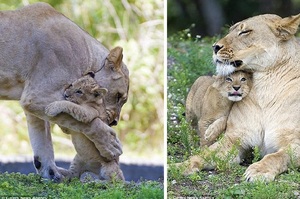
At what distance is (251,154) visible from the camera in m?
6.71

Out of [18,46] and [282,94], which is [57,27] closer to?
[18,46]

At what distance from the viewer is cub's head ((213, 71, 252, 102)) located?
21.7 ft

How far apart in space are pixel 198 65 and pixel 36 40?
194 centimetres

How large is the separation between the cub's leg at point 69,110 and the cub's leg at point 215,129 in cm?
73

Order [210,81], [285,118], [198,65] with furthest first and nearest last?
[198,65] < [210,81] < [285,118]

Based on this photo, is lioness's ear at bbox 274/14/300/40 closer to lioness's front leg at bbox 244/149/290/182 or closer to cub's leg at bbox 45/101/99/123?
lioness's front leg at bbox 244/149/290/182

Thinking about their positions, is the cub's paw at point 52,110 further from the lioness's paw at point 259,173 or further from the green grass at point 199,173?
the lioness's paw at point 259,173

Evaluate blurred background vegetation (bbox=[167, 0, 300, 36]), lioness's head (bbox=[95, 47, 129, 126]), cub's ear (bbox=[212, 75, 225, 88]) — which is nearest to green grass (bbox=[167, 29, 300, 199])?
cub's ear (bbox=[212, 75, 225, 88])

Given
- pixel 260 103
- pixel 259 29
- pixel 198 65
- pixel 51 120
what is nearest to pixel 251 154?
pixel 260 103

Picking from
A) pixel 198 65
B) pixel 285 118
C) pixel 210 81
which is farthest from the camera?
pixel 198 65

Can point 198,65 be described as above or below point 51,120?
above

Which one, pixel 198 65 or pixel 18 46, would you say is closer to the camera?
pixel 18 46

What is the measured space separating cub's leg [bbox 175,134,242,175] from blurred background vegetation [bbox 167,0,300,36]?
4432 millimetres

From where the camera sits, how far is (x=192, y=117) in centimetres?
732
